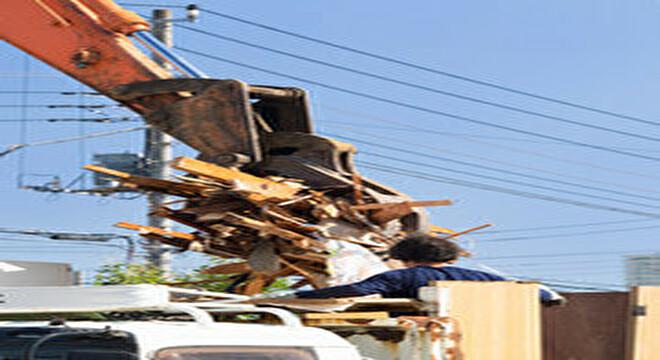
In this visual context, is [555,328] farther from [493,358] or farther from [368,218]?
[368,218]

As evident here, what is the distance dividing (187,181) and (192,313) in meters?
2.81

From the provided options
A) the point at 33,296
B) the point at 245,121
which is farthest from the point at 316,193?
the point at 33,296

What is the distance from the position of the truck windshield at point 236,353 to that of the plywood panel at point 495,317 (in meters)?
1.10

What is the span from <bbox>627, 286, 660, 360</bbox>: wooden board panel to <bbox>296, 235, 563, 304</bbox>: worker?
43 centimetres

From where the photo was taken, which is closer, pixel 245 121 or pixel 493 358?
pixel 493 358

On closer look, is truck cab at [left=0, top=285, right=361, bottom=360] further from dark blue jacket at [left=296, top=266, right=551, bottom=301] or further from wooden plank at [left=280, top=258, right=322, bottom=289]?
wooden plank at [left=280, top=258, right=322, bottom=289]

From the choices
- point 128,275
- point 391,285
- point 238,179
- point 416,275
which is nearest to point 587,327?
point 416,275

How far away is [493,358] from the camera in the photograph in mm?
5840

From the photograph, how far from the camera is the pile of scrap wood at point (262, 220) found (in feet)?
24.7

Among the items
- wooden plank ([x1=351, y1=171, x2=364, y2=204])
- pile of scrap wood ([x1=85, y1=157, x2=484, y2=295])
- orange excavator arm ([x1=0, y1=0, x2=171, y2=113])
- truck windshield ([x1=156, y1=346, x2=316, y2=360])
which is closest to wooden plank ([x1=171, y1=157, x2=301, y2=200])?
pile of scrap wood ([x1=85, y1=157, x2=484, y2=295])

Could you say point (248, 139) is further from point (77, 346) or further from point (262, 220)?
point (77, 346)

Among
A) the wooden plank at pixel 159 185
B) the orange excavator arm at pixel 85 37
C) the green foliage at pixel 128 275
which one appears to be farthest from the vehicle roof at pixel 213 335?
the green foliage at pixel 128 275

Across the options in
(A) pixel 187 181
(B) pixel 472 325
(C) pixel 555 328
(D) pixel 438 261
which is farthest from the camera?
(A) pixel 187 181

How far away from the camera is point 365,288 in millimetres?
5965
